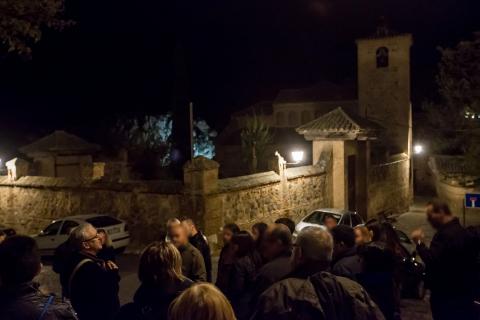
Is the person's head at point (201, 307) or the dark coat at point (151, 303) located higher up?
the person's head at point (201, 307)

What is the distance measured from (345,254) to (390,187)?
64.2 feet

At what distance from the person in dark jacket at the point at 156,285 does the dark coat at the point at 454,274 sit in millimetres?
2741

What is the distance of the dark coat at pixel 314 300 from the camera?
3.03 meters

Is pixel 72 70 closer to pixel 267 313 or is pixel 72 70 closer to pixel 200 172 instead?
pixel 200 172

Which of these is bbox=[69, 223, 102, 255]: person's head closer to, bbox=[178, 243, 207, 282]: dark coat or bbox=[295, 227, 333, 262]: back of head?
bbox=[178, 243, 207, 282]: dark coat

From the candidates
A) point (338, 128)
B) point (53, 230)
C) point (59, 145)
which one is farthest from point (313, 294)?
point (59, 145)

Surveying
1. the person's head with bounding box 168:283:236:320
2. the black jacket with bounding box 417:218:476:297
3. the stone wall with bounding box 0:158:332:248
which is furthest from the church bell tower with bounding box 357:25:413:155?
the person's head with bounding box 168:283:236:320

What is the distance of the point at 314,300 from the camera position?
3062mm

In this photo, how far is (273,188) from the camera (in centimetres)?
1538

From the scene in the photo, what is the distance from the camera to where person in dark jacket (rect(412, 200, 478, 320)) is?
5.04 metres

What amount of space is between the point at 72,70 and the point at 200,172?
2641 centimetres

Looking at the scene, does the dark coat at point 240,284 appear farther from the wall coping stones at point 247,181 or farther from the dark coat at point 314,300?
the wall coping stones at point 247,181

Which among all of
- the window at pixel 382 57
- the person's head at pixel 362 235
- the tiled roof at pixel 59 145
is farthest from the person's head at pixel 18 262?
the window at pixel 382 57

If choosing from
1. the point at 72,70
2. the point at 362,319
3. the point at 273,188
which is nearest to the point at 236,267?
the point at 362,319
